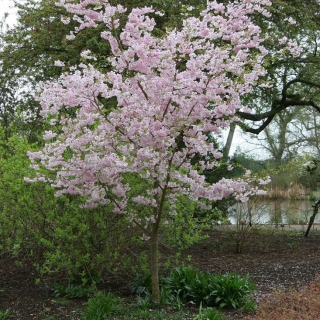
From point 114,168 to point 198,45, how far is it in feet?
4.44

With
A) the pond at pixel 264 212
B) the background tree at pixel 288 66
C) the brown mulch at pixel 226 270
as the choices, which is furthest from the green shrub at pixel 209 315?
the background tree at pixel 288 66

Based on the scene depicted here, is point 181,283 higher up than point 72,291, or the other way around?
point 181,283

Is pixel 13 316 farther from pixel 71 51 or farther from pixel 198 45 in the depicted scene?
pixel 71 51

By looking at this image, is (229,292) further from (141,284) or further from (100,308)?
(100,308)

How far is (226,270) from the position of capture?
7.09 metres

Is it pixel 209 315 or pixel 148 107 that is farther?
pixel 209 315

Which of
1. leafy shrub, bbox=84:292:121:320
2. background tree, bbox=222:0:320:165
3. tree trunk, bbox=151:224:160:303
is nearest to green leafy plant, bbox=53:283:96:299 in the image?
leafy shrub, bbox=84:292:121:320

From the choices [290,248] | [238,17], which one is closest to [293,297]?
[238,17]

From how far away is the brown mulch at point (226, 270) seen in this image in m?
5.18

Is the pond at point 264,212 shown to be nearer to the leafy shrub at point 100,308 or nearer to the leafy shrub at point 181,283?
the leafy shrub at point 181,283

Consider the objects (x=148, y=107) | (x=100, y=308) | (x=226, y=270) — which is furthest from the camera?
(x=226, y=270)

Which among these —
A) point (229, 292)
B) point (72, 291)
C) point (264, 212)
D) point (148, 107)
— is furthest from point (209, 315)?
point (264, 212)

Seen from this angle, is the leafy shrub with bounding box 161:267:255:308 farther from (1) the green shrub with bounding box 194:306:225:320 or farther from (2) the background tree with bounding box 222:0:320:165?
(2) the background tree with bounding box 222:0:320:165

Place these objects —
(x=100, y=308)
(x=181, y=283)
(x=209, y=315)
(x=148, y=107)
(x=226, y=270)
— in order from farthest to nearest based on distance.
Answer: (x=226, y=270), (x=181, y=283), (x=100, y=308), (x=209, y=315), (x=148, y=107)
